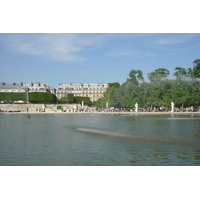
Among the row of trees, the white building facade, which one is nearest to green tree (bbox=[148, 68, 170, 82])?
the row of trees

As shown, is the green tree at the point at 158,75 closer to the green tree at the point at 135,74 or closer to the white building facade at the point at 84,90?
the green tree at the point at 135,74

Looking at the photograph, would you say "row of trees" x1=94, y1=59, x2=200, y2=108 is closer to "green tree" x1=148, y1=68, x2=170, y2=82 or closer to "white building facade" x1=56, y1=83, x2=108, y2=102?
"green tree" x1=148, y1=68, x2=170, y2=82

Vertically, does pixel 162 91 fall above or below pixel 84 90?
below

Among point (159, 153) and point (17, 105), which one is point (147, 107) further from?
point (159, 153)

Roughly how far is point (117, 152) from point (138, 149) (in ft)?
2.78

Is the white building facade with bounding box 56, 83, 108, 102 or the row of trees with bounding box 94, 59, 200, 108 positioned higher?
the white building facade with bounding box 56, 83, 108, 102

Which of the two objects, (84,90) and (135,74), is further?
(84,90)

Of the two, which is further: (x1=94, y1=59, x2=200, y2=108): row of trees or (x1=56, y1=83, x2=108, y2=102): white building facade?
(x1=56, y1=83, x2=108, y2=102): white building facade

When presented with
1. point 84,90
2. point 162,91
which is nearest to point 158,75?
point 162,91

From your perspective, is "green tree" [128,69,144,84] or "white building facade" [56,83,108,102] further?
"white building facade" [56,83,108,102]

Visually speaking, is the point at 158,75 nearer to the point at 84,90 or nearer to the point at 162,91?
the point at 162,91

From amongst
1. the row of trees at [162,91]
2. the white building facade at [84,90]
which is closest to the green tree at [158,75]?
the row of trees at [162,91]

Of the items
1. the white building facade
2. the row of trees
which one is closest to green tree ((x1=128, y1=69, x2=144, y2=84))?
the row of trees
